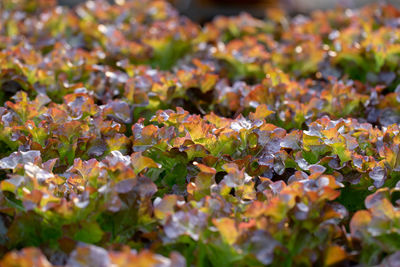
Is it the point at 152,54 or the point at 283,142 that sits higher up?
the point at 283,142

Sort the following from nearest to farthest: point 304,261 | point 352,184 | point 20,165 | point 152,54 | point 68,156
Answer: point 304,261, point 20,165, point 352,184, point 68,156, point 152,54

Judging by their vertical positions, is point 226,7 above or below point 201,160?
below

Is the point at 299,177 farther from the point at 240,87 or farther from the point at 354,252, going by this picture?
the point at 240,87

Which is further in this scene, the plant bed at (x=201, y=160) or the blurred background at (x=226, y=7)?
the blurred background at (x=226, y=7)

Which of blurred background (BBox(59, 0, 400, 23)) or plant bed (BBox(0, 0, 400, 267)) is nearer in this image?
plant bed (BBox(0, 0, 400, 267))

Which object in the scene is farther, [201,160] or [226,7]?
[226,7]

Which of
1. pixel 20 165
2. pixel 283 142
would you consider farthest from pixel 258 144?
pixel 20 165

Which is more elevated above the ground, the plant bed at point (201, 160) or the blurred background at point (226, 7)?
the plant bed at point (201, 160)

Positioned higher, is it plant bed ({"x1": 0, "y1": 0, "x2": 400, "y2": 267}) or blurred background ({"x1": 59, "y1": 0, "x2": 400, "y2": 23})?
plant bed ({"x1": 0, "y1": 0, "x2": 400, "y2": 267})
